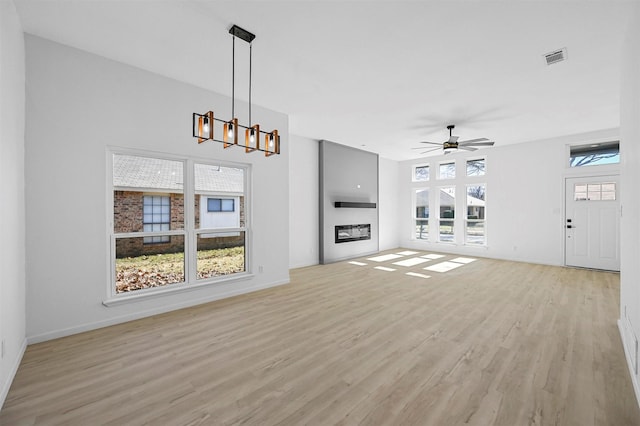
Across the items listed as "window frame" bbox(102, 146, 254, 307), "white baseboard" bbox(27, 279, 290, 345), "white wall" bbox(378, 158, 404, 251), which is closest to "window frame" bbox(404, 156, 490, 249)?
"white wall" bbox(378, 158, 404, 251)

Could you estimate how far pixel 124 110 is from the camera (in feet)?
10.7

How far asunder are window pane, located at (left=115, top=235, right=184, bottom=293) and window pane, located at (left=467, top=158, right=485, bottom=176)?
7495 mm

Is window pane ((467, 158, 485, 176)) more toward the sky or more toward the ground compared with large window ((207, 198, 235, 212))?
more toward the sky

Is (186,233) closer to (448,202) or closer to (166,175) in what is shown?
(166,175)

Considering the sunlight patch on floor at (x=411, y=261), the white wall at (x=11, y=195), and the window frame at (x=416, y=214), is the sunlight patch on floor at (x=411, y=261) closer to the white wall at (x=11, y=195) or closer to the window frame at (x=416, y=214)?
the window frame at (x=416, y=214)

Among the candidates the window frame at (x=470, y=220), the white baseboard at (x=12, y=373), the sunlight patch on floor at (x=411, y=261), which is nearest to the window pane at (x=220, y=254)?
the white baseboard at (x=12, y=373)

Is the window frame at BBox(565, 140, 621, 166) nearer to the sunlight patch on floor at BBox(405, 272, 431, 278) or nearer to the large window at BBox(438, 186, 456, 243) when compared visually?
the large window at BBox(438, 186, 456, 243)

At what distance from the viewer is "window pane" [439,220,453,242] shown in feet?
27.2

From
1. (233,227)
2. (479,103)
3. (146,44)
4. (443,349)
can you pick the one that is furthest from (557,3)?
(233,227)

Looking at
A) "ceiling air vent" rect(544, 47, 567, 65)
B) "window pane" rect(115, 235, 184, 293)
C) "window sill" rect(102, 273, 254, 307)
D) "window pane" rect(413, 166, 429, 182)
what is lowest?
"window sill" rect(102, 273, 254, 307)

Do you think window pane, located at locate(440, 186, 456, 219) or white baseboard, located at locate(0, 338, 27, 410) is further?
window pane, located at locate(440, 186, 456, 219)

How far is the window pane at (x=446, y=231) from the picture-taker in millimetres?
8281

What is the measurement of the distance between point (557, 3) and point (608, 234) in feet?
18.9

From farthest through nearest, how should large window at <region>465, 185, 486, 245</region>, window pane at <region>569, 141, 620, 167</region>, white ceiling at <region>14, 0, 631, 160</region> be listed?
1. large window at <region>465, 185, 486, 245</region>
2. window pane at <region>569, 141, 620, 167</region>
3. white ceiling at <region>14, 0, 631, 160</region>
